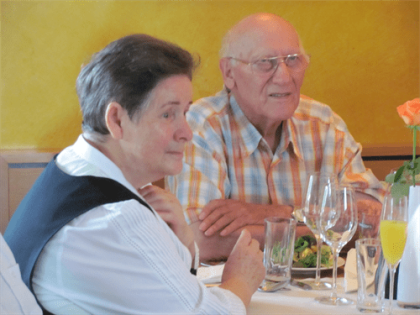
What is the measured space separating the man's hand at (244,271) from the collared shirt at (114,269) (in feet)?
0.56

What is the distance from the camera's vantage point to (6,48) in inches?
111

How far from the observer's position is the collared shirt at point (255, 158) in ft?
6.70

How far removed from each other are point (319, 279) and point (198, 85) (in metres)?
1.85

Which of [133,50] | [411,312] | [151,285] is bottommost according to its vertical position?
[411,312]

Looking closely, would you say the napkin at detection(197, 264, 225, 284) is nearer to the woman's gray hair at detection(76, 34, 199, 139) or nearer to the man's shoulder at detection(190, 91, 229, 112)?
the woman's gray hair at detection(76, 34, 199, 139)

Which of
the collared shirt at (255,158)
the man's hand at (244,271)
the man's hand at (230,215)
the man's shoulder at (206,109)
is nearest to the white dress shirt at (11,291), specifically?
the man's hand at (244,271)

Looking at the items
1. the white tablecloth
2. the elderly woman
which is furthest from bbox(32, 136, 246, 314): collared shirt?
the white tablecloth

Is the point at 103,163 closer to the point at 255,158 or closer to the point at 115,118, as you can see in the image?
the point at 115,118

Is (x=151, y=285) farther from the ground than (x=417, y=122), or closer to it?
closer to it

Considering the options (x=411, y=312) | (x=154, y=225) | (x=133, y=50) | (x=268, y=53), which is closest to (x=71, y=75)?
(x=268, y=53)

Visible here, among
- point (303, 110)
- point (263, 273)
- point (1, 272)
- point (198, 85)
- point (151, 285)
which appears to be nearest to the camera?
point (1, 272)

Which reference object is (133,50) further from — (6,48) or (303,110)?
(6,48)

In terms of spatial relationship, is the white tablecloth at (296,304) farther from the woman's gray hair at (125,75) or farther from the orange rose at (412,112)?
the woman's gray hair at (125,75)

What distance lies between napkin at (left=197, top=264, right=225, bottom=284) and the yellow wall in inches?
65.9
